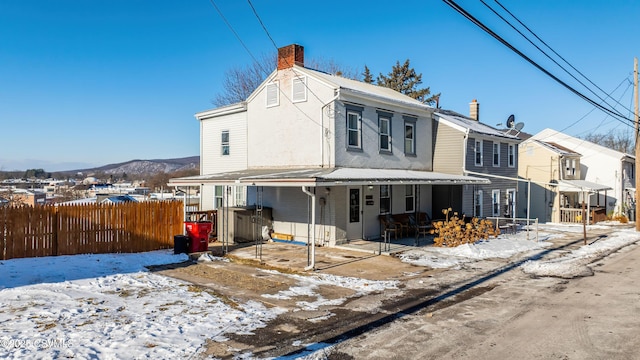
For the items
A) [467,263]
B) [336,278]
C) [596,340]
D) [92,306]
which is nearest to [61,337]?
[92,306]

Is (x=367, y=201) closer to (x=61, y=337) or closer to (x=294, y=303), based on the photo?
(x=294, y=303)

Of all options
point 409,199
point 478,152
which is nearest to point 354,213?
point 409,199

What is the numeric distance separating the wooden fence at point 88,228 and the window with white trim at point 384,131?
884 cm

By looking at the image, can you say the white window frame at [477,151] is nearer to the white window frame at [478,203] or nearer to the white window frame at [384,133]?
the white window frame at [478,203]

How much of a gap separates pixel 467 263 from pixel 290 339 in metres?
8.83

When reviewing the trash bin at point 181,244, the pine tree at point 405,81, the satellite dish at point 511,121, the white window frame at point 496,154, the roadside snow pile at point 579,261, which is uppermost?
the pine tree at point 405,81

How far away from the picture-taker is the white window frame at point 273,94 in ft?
62.3

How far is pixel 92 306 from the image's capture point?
8594 millimetres

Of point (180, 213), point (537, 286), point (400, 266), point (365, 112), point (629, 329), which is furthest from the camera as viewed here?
point (365, 112)

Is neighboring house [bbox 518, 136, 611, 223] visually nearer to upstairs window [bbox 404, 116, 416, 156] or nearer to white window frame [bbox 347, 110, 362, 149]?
upstairs window [bbox 404, 116, 416, 156]

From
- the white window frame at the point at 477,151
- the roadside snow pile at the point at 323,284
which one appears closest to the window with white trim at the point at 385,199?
the white window frame at the point at 477,151

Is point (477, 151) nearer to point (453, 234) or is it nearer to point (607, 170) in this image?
point (453, 234)

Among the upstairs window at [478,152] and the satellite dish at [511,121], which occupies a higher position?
the satellite dish at [511,121]

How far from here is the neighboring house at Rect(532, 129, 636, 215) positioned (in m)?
35.2
